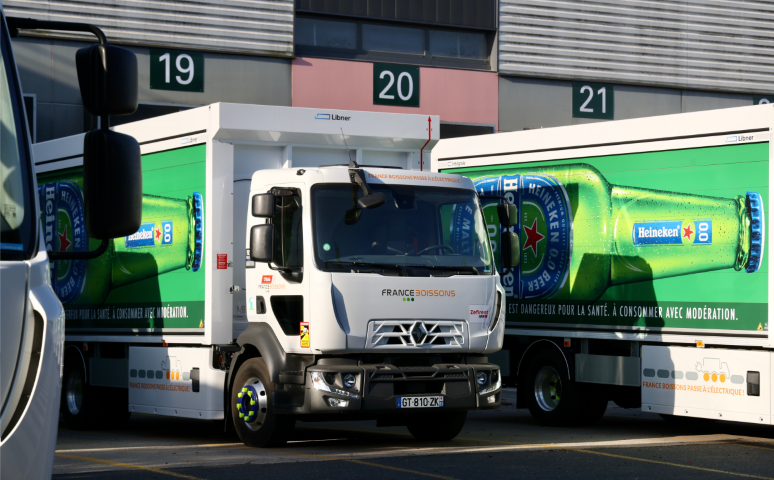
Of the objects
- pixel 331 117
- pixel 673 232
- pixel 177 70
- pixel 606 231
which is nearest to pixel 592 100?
pixel 177 70

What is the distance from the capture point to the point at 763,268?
10727 mm

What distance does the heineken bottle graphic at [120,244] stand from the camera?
11.4m

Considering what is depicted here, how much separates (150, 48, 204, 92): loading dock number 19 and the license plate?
38.7ft

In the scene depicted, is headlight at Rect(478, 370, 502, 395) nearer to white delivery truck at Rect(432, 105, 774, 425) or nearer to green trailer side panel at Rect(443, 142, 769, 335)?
white delivery truck at Rect(432, 105, 774, 425)

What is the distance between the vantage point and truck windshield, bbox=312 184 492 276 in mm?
10141

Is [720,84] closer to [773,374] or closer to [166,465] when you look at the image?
[773,374]

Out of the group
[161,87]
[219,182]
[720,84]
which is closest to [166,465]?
[219,182]

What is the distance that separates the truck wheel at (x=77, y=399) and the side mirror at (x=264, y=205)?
14.6 feet

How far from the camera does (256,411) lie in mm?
10547

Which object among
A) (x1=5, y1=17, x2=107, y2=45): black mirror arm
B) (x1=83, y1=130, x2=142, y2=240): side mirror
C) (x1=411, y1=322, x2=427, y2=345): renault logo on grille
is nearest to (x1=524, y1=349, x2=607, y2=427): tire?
(x1=411, y1=322, x2=427, y2=345): renault logo on grille

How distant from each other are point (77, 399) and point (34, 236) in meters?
10.2

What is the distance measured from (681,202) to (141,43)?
11907 mm

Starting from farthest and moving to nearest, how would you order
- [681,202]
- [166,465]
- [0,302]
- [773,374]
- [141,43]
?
[141,43] < [681,202] < [773,374] < [166,465] < [0,302]

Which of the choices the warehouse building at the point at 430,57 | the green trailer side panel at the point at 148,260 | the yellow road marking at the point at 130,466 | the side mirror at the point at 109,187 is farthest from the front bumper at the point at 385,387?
the warehouse building at the point at 430,57
